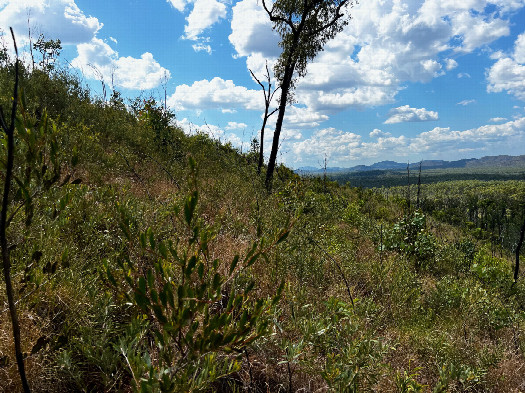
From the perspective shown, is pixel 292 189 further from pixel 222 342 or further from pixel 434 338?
pixel 222 342

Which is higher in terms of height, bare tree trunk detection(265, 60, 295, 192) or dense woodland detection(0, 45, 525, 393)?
bare tree trunk detection(265, 60, 295, 192)

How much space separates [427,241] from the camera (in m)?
6.12

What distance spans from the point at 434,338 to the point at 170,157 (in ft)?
24.1

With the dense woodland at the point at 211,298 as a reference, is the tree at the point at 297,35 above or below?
above

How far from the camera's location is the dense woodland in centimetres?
119

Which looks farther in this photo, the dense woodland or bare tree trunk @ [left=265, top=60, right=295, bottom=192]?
bare tree trunk @ [left=265, top=60, right=295, bottom=192]

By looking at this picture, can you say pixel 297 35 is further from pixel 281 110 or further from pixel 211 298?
pixel 211 298

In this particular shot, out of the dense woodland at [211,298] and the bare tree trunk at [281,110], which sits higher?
the bare tree trunk at [281,110]

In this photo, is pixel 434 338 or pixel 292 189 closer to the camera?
pixel 434 338

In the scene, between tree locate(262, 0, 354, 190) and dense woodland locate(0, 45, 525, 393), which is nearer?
dense woodland locate(0, 45, 525, 393)

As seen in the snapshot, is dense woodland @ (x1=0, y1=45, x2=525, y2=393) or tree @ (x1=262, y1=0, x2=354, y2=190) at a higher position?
tree @ (x1=262, y1=0, x2=354, y2=190)

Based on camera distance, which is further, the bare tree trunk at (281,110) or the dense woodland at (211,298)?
the bare tree trunk at (281,110)

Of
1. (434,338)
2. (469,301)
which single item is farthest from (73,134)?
(469,301)

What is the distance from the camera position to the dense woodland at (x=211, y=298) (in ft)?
3.90
